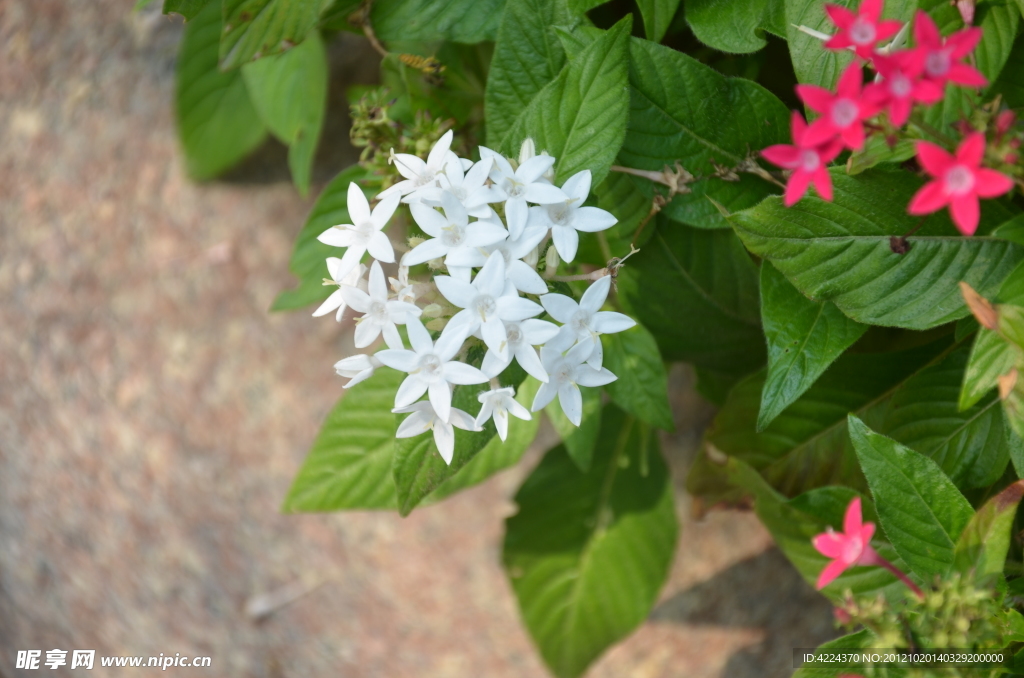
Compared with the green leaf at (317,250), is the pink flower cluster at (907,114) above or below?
above

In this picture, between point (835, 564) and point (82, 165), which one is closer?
point (835, 564)

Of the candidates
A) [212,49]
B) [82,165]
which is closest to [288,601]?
[82,165]

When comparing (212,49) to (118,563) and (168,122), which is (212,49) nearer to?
(168,122)

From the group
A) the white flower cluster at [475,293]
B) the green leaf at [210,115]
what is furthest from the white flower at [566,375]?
the green leaf at [210,115]

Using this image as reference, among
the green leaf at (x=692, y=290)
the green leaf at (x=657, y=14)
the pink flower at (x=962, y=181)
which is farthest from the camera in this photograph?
the green leaf at (x=692, y=290)

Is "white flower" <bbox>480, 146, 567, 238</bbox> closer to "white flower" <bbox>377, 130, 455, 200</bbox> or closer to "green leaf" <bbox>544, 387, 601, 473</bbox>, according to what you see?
"white flower" <bbox>377, 130, 455, 200</bbox>

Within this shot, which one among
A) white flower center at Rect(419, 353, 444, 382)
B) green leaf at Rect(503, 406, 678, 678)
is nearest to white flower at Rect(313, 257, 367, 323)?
white flower center at Rect(419, 353, 444, 382)

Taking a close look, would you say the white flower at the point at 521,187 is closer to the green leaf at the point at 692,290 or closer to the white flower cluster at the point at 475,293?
the white flower cluster at the point at 475,293
